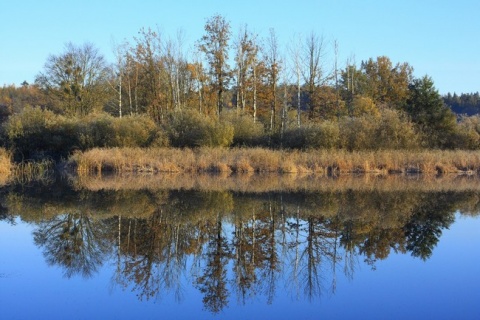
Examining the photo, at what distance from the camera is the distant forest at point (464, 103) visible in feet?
300

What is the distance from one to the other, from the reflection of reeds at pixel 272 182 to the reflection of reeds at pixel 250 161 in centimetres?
145

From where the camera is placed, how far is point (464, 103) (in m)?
93.4

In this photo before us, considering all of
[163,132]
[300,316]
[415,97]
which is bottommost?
[300,316]

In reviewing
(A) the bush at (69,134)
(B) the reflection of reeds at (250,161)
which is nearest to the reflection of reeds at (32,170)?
(A) the bush at (69,134)

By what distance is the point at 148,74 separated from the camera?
3822cm

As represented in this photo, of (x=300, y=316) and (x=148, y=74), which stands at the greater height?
(x=148, y=74)

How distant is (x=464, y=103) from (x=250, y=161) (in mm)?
77792

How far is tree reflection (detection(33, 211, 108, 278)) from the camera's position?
8.56 m

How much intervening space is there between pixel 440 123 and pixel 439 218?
25.1 meters

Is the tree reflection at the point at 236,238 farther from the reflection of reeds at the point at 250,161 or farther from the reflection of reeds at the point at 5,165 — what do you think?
the reflection of reeds at the point at 5,165

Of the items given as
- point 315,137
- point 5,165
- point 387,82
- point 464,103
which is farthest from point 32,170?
point 464,103

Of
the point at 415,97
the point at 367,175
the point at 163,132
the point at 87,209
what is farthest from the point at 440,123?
the point at 87,209

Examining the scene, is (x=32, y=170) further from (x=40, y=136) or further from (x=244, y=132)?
(x=244, y=132)

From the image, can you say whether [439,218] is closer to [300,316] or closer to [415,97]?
[300,316]
